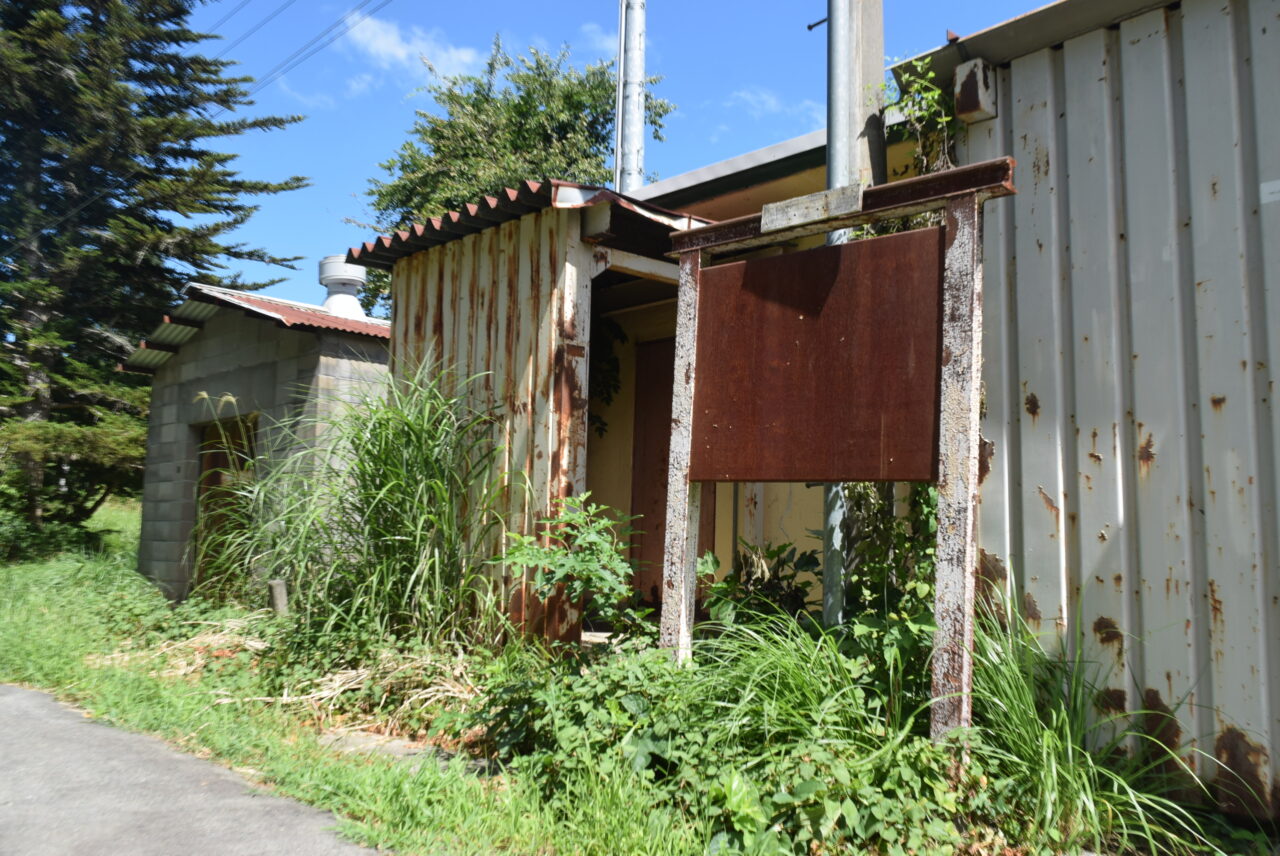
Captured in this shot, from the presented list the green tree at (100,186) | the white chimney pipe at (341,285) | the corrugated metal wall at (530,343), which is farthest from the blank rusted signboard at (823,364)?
the green tree at (100,186)

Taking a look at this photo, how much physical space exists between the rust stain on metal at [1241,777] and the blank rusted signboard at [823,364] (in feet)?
4.52

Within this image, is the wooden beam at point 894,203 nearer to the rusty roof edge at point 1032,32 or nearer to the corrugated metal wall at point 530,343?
the rusty roof edge at point 1032,32

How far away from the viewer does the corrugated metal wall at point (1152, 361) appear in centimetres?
325

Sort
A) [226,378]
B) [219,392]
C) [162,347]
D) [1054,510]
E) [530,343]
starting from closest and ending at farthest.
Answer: [1054,510]
[530,343]
[226,378]
[219,392]
[162,347]

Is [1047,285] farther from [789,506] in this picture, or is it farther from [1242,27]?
[789,506]

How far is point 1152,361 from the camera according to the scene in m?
3.52

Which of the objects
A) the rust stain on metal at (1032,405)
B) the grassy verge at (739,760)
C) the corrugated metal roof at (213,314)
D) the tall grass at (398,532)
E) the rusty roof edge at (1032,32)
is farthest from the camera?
the corrugated metal roof at (213,314)

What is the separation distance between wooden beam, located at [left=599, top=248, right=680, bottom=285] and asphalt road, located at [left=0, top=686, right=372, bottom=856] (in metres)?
3.40

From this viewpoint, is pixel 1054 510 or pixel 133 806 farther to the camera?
pixel 1054 510

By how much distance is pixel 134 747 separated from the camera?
4348mm

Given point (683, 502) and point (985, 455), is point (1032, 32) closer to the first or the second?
point (985, 455)

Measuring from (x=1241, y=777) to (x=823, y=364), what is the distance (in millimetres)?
2011

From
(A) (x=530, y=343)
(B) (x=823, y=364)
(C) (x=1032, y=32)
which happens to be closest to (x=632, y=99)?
(A) (x=530, y=343)

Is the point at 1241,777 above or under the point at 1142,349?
under
